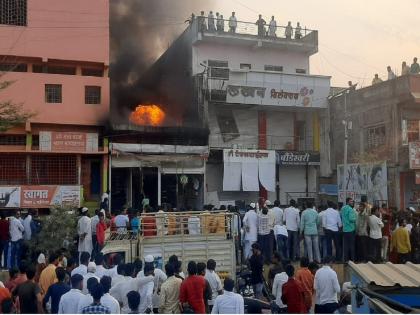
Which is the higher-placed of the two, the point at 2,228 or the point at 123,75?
the point at 123,75

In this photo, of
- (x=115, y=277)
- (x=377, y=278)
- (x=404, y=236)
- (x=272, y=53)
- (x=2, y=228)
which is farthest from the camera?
(x=272, y=53)

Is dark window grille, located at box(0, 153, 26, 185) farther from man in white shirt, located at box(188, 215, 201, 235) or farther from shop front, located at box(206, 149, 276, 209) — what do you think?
man in white shirt, located at box(188, 215, 201, 235)

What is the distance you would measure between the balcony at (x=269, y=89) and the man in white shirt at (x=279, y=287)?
1505 centimetres

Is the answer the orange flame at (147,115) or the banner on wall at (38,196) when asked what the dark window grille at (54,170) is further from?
the orange flame at (147,115)

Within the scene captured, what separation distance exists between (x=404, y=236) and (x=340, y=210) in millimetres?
1667

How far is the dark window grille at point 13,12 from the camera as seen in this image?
65.3 feet

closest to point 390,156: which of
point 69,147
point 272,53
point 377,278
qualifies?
point 272,53

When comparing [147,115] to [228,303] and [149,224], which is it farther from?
[228,303]

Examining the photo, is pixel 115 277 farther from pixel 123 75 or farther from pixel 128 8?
pixel 128 8

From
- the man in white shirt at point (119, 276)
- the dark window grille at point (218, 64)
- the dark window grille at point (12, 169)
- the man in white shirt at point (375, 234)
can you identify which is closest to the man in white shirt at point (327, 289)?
the man in white shirt at point (119, 276)

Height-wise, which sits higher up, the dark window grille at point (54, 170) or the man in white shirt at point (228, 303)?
the dark window grille at point (54, 170)

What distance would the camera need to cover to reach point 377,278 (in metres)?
4.52

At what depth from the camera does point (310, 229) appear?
1251 cm

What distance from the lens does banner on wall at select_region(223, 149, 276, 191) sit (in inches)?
881
